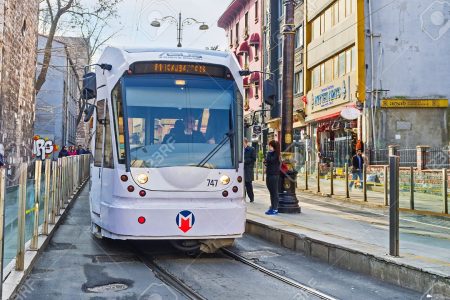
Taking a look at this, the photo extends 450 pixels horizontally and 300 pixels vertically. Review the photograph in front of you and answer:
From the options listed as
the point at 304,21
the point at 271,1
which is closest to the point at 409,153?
the point at 304,21

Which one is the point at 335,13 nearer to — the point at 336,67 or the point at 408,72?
the point at 336,67

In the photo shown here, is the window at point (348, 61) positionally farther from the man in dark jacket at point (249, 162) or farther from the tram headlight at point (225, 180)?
the tram headlight at point (225, 180)

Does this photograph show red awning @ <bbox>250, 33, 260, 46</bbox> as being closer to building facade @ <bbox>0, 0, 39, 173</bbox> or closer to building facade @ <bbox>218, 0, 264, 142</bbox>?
building facade @ <bbox>218, 0, 264, 142</bbox>

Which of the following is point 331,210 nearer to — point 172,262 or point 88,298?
point 172,262

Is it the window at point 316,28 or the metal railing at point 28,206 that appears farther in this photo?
the window at point 316,28

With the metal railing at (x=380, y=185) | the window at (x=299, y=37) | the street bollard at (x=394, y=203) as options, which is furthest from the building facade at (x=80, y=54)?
the street bollard at (x=394, y=203)

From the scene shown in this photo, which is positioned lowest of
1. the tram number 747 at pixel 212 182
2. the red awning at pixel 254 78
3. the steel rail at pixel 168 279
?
the steel rail at pixel 168 279

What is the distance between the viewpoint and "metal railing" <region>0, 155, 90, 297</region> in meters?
5.36

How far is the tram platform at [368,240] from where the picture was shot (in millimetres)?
6258

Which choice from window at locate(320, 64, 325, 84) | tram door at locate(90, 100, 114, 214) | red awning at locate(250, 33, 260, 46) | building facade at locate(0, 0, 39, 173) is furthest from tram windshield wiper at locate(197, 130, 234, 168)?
red awning at locate(250, 33, 260, 46)

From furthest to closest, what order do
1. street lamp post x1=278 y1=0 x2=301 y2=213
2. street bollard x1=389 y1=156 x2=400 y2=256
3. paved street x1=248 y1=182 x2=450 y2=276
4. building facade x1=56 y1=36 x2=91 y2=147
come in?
building facade x1=56 y1=36 x2=91 y2=147 → street lamp post x1=278 y1=0 x2=301 y2=213 → paved street x1=248 y1=182 x2=450 y2=276 → street bollard x1=389 y1=156 x2=400 y2=256

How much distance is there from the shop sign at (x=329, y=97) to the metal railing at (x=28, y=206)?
60.4 feet

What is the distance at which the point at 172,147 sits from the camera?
7527 millimetres

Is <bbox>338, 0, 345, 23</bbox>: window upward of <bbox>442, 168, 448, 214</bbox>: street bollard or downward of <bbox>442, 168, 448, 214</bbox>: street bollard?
upward
